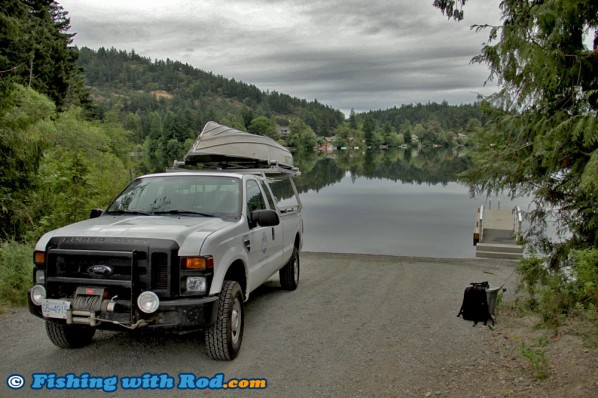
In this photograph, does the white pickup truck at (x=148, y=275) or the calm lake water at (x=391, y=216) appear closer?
the white pickup truck at (x=148, y=275)

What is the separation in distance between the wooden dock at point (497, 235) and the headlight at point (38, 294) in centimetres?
1144

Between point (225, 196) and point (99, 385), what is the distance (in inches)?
104

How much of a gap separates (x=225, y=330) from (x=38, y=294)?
187 centimetres

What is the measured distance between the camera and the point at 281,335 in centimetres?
627


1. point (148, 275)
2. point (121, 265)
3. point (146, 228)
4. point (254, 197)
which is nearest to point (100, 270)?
point (121, 265)

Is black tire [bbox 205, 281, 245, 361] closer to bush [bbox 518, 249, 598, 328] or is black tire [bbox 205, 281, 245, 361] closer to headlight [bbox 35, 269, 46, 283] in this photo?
headlight [bbox 35, 269, 46, 283]

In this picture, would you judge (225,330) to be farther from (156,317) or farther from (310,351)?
(310,351)

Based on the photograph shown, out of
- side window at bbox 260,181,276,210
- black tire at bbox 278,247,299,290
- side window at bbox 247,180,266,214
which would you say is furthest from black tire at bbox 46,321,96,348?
black tire at bbox 278,247,299,290

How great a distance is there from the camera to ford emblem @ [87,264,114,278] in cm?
475

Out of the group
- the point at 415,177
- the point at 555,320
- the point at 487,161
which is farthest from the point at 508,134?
the point at 415,177

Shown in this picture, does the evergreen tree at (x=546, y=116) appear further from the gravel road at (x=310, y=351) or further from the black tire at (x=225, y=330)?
Answer: the black tire at (x=225, y=330)

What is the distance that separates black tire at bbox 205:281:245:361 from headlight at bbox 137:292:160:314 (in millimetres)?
690
